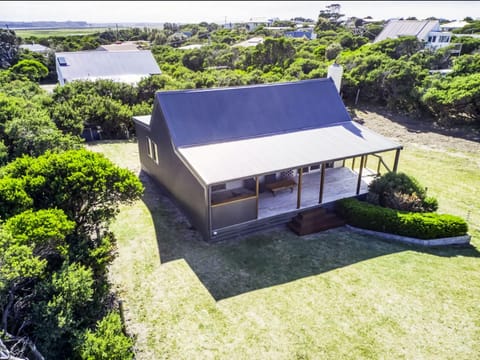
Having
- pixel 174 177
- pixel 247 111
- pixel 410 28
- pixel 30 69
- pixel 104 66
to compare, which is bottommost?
pixel 174 177

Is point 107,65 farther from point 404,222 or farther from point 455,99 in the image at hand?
point 404,222

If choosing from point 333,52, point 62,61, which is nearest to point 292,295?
point 62,61

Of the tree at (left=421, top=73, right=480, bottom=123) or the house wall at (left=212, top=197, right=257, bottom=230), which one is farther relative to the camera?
the tree at (left=421, top=73, right=480, bottom=123)

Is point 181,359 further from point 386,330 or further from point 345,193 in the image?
point 345,193

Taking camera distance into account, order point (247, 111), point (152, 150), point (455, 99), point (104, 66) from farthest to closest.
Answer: point (104, 66)
point (455, 99)
point (152, 150)
point (247, 111)

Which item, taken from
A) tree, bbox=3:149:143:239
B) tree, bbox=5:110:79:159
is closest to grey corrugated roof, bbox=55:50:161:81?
tree, bbox=5:110:79:159

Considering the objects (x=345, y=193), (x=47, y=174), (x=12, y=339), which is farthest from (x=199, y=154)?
(x=12, y=339)

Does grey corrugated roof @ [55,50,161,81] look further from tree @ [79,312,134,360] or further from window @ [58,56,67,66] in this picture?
tree @ [79,312,134,360]
